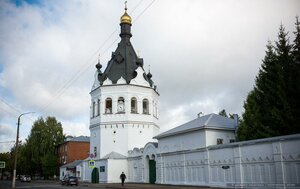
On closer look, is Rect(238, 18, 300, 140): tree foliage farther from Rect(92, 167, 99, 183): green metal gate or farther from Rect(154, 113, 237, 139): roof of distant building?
Rect(92, 167, 99, 183): green metal gate

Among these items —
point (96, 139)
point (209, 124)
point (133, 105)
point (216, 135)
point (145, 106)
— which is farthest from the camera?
point (145, 106)

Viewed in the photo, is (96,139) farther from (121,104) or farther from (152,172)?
(152,172)

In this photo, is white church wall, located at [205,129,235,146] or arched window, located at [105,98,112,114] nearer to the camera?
white church wall, located at [205,129,235,146]

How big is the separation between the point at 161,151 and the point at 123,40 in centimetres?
2146

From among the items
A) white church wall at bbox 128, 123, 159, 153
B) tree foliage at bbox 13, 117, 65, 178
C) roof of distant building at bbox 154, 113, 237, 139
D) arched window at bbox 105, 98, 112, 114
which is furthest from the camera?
tree foliage at bbox 13, 117, 65, 178

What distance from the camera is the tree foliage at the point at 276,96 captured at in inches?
A: 1061

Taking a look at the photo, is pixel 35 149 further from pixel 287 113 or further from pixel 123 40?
pixel 287 113

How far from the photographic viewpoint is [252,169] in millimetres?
23969

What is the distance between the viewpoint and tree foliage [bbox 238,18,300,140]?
26953mm

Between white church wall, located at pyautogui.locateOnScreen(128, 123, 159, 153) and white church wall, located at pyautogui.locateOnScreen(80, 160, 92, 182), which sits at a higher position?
white church wall, located at pyautogui.locateOnScreen(128, 123, 159, 153)

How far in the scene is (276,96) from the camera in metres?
28.6

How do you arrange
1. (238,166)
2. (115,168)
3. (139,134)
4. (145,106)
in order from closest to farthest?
(238,166) → (115,168) → (139,134) → (145,106)

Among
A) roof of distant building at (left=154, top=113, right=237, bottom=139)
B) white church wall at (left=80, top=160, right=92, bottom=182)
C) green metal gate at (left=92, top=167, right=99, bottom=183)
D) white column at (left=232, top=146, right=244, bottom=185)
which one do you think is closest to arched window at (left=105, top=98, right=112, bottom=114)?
white church wall at (left=80, top=160, right=92, bottom=182)

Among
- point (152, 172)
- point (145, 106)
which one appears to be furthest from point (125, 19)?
point (152, 172)
